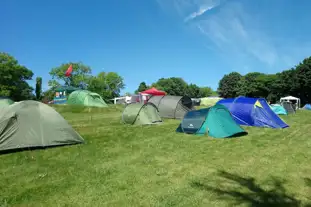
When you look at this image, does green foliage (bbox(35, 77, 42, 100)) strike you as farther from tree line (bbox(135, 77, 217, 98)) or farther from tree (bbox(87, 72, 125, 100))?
tree line (bbox(135, 77, 217, 98))

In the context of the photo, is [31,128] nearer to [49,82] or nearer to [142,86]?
[49,82]

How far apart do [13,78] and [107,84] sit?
28.3m

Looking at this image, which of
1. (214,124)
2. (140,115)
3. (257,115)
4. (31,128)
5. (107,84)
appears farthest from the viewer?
(107,84)

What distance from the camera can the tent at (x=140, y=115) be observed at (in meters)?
14.4

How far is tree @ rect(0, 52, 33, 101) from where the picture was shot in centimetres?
4276

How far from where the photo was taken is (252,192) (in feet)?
14.7

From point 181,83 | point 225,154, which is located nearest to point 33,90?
point 181,83

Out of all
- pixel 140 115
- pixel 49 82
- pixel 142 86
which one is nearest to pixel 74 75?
pixel 49 82

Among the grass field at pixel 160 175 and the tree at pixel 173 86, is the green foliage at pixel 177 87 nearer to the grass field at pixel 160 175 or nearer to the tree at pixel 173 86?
the tree at pixel 173 86

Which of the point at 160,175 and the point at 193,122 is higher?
the point at 193,122

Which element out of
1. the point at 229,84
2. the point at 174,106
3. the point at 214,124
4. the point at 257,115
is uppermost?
the point at 229,84

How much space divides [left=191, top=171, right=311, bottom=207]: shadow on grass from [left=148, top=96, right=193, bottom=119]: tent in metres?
12.9

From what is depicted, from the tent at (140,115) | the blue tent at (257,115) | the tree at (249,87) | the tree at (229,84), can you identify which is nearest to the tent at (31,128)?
the tent at (140,115)

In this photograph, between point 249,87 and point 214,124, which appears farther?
point 249,87
